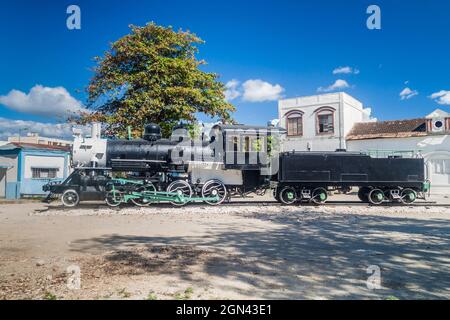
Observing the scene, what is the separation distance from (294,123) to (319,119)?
2452 mm

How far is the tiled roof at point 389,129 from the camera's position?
26281 mm

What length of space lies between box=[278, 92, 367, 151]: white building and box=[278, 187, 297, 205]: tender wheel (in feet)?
48.5

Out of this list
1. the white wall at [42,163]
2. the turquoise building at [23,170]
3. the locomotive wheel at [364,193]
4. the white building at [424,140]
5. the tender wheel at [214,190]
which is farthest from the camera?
the white building at [424,140]

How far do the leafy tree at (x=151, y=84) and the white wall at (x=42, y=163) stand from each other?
467 cm

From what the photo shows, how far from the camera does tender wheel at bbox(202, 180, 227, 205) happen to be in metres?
13.9

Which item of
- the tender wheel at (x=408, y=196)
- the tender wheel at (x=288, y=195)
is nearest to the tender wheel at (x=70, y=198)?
the tender wheel at (x=288, y=195)

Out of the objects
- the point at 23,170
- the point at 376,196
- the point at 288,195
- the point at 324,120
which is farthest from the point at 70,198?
the point at 324,120

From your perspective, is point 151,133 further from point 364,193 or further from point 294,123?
point 294,123

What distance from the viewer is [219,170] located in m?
14.1

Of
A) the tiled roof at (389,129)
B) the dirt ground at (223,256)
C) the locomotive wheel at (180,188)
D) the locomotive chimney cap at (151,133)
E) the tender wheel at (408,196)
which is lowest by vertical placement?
the dirt ground at (223,256)

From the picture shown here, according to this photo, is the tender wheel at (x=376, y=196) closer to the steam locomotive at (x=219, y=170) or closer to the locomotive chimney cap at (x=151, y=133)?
the steam locomotive at (x=219, y=170)

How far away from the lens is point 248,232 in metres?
8.49
